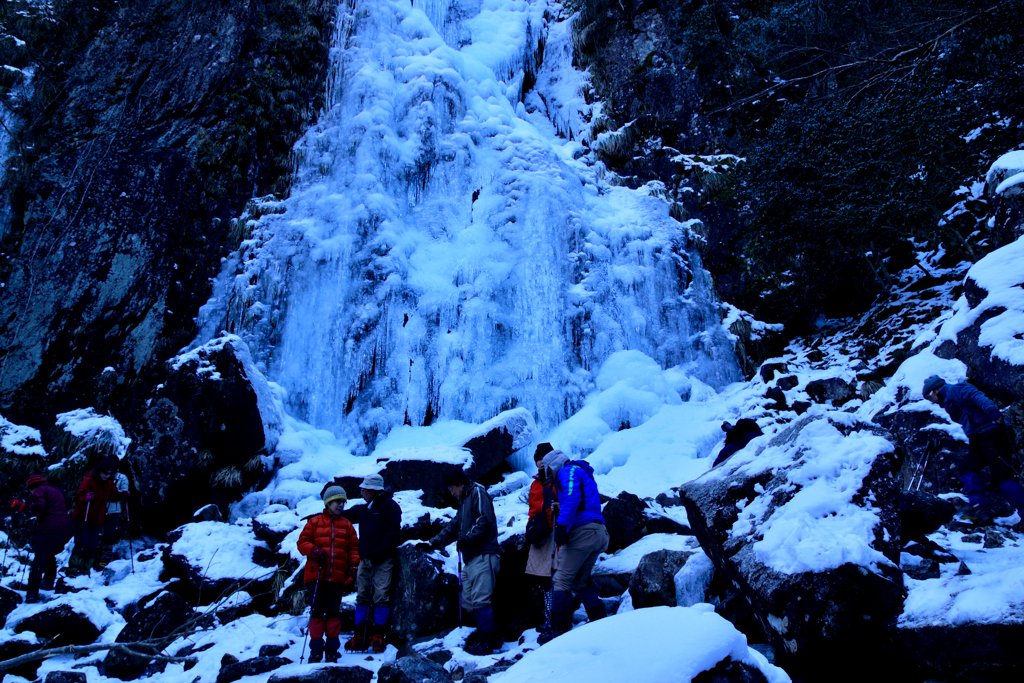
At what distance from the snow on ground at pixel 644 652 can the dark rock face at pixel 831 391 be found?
8.41 m

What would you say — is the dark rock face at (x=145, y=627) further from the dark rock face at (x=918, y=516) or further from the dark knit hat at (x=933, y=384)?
the dark knit hat at (x=933, y=384)

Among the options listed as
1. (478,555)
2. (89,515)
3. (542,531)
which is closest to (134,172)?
(89,515)

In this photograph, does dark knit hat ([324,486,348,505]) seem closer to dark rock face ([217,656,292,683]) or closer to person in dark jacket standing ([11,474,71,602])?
dark rock face ([217,656,292,683])

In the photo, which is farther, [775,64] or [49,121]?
[775,64]

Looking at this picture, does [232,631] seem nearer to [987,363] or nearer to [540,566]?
[540,566]

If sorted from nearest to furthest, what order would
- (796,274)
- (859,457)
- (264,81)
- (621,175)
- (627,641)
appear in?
(627,641)
(859,457)
(796,274)
(264,81)
(621,175)

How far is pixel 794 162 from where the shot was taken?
12.0 metres

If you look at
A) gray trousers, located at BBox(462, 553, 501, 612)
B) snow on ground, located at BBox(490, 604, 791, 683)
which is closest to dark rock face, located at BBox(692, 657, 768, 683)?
snow on ground, located at BBox(490, 604, 791, 683)

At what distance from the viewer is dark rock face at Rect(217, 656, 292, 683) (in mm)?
4461

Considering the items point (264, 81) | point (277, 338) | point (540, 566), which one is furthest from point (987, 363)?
point (264, 81)

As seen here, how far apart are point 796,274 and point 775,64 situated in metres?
6.31

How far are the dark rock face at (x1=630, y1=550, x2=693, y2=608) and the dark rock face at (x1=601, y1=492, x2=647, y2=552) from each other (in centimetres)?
97

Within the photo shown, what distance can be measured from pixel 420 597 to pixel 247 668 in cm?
138

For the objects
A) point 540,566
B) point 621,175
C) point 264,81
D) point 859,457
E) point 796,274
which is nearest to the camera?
point 859,457
